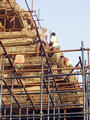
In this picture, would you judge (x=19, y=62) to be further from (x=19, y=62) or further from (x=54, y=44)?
(x=54, y=44)

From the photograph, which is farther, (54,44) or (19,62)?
(54,44)

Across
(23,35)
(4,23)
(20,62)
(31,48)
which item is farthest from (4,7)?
(20,62)

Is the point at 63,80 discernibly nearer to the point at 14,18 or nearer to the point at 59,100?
the point at 59,100

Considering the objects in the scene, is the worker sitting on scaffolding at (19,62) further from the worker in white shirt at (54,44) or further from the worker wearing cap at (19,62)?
the worker in white shirt at (54,44)

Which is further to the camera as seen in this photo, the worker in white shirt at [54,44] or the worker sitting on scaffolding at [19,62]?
the worker in white shirt at [54,44]

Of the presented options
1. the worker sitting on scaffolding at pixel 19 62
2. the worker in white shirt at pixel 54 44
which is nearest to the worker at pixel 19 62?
the worker sitting on scaffolding at pixel 19 62

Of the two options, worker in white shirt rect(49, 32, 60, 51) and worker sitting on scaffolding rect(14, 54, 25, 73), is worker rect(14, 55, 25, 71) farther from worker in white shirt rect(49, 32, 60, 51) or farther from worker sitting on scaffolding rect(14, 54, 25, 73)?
worker in white shirt rect(49, 32, 60, 51)

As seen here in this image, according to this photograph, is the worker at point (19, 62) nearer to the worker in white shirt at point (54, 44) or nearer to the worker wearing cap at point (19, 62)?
the worker wearing cap at point (19, 62)

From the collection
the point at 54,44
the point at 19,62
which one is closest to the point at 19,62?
the point at 19,62

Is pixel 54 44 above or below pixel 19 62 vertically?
above

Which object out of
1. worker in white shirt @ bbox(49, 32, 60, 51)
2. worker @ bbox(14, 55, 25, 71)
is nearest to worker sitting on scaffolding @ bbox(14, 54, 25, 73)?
worker @ bbox(14, 55, 25, 71)

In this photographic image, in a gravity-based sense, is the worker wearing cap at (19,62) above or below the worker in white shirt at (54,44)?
below

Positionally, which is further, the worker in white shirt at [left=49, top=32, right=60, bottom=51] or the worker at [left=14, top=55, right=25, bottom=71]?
the worker in white shirt at [left=49, top=32, right=60, bottom=51]

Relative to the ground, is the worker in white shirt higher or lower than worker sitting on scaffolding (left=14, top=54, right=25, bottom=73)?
higher
